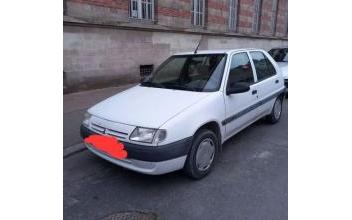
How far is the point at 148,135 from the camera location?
2898 mm

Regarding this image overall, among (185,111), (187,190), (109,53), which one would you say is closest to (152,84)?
(185,111)

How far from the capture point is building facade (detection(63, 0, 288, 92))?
739cm

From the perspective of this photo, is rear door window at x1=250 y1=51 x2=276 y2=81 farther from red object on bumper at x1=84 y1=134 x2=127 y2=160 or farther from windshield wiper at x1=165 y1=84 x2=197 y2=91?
red object on bumper at x1=84 y1=134 x2=127 y2=160

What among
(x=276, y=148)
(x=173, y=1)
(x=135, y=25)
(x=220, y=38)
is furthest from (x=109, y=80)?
(x=220, y=38)

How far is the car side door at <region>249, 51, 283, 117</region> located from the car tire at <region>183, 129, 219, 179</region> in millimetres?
1376

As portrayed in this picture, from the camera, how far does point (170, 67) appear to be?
14.3ft

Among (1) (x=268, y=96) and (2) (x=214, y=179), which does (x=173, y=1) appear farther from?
(2) (x=214, y=179)

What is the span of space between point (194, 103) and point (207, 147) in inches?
22.3

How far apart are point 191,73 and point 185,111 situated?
42.7 inches

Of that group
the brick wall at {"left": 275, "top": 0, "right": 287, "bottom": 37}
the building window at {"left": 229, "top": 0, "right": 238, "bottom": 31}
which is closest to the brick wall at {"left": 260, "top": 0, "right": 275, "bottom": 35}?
the brick wall at {"left": 275, "top": 0, "right": 287, "bottom": 37}

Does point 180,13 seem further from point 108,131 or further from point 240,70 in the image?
point 108,131

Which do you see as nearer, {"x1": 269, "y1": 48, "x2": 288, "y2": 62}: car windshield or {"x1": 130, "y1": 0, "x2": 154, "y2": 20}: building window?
{"x1": 269, "y1": 48, "x2": 288, "y2": 62}: car windshield

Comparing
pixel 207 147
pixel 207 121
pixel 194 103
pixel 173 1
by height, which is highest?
pixel 173 1

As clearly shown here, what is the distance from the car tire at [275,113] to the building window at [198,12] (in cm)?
712
